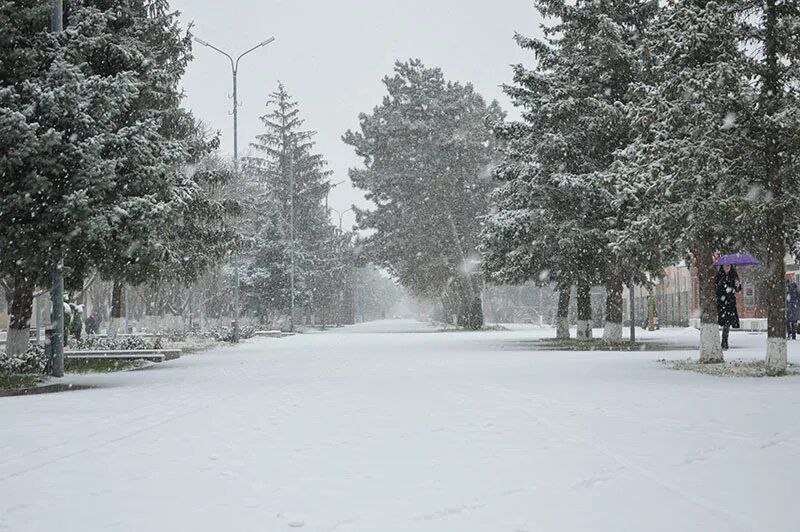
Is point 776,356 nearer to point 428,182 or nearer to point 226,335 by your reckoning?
point 226,335

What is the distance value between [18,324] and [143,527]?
15.9m

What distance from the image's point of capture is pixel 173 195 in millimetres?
17906

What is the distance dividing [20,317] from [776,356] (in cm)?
1562

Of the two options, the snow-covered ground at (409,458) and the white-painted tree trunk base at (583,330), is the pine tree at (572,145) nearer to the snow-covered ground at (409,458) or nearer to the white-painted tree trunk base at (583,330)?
the white-painted tree trunk base at (583,330)

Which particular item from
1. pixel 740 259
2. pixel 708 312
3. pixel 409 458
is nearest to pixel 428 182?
pixel 740 259

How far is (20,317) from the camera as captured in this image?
1933 centimetres

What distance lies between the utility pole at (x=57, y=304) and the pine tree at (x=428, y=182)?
3778 cm

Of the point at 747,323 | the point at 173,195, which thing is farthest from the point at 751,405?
the point at 747,323

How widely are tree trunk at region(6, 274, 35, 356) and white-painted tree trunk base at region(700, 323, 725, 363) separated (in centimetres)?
1443

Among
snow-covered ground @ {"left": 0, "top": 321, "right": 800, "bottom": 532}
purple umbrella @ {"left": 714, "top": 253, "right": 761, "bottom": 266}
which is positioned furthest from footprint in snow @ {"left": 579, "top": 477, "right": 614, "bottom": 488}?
purple umbrella @ {"left": 714, "top": 253, "right": 761, "bottom": 266}

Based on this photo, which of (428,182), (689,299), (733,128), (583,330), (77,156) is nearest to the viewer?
(77,156)

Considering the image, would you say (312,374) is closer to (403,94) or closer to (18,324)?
(18,324)

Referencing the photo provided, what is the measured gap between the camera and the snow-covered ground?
5539 mm

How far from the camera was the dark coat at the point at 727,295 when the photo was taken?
76.3 ft
